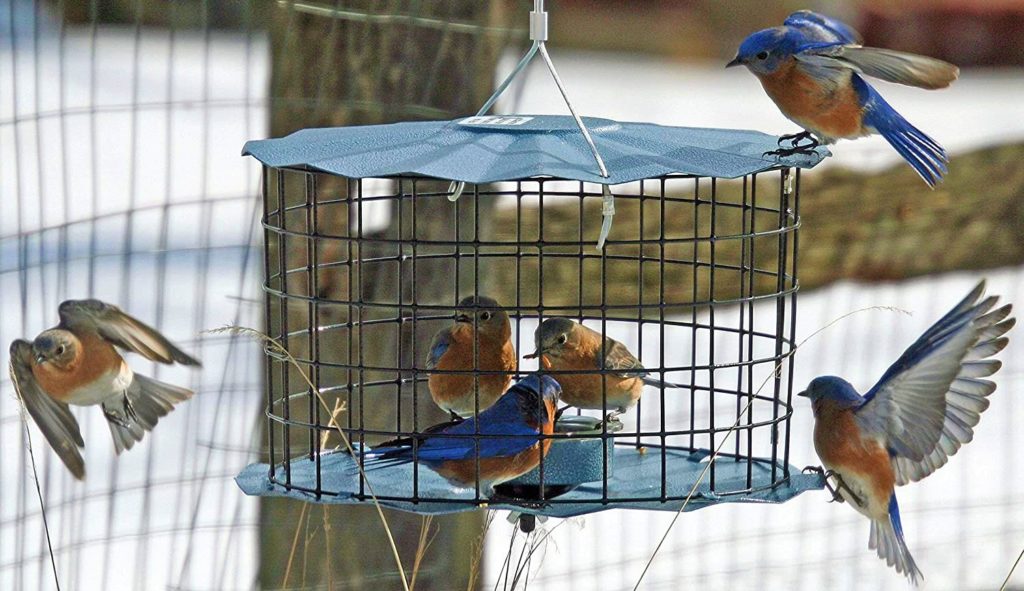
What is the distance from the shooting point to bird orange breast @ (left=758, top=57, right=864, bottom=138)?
350 centimetres

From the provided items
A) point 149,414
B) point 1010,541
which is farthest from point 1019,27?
point 149,414

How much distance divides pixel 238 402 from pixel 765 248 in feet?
11.3

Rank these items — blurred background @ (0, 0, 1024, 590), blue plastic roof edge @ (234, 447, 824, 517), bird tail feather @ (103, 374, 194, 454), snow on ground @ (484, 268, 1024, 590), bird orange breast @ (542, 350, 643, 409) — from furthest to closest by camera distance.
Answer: snow on ground @ (484, 268, 1024, 590) < blurred background @ (0, 0, 1024, 590) < bird tail feather @ (103, 374, 194, 454) < bird orange breast @ (542, 350, 643, 409) < blue plastic roof edge @ (234, 447, 824, 517)

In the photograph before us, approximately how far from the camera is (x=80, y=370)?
432 centimetres

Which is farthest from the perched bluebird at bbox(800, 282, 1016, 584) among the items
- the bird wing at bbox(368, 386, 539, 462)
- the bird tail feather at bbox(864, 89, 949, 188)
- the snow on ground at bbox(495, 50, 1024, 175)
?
the snow on ground at bbox(495, 50, 1024, 175)

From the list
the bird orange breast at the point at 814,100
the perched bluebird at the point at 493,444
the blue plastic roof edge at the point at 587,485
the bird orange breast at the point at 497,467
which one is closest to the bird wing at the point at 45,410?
the blue plastic roof edge at the point at 587,485

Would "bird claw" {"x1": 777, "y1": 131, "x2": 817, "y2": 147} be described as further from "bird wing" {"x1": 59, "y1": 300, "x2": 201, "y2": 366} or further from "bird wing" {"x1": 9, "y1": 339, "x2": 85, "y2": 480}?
"bird wing" {"x1": 9, "y1": 339, "x2": 85, "y2": 480}

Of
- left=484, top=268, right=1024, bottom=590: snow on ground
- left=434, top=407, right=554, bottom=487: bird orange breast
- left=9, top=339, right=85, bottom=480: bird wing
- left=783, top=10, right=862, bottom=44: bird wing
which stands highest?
left=783, top=10, right=862, bottom=44: bird wing

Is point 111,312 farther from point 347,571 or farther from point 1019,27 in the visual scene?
point 1019,27

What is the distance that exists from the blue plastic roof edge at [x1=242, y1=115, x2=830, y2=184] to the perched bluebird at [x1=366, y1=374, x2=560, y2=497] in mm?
600

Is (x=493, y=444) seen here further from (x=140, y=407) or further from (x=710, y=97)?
(x=710, y=97)

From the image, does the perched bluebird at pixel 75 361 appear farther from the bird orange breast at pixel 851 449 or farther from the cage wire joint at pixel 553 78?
the bird orange breast at pixel 851 449

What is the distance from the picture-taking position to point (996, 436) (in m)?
8.25

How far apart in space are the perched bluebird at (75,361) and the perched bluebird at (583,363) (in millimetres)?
1159
